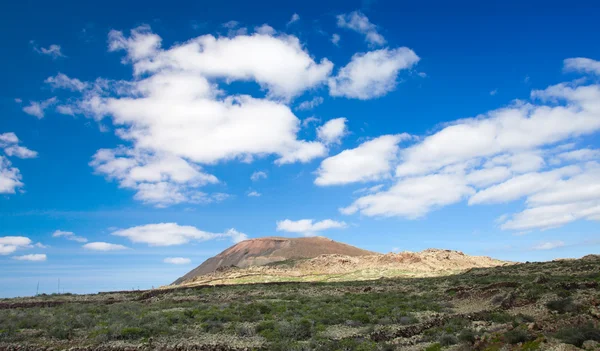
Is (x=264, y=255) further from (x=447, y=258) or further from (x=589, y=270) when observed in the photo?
(x=589, y=270)

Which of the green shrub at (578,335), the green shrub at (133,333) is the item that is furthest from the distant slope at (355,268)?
the green shrub at (578,335)

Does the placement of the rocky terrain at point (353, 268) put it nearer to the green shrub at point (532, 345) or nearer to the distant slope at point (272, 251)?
the distant slope at point (272, 251)

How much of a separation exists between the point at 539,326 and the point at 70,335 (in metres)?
18.6

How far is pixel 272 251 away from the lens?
121938 mm

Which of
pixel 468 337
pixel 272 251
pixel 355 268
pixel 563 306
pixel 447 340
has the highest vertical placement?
pixel 272 251

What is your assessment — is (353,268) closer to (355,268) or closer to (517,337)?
(355,268)

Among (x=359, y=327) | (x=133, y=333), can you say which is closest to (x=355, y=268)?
(x=359, y=327)

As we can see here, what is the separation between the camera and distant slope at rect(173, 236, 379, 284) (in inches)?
4537

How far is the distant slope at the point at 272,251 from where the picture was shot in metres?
115

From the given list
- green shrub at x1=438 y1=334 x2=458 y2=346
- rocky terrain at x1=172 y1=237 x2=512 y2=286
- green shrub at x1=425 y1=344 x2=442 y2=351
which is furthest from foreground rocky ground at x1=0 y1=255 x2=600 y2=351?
rocky terrain at x1=172 y1=237 x2=512 y2=286

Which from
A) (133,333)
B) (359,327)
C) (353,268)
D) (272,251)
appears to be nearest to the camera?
(133,333)

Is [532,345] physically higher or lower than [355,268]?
lower

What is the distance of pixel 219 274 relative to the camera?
72.6m

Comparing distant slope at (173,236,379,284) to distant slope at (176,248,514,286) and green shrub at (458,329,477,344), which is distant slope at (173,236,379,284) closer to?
distant slope at (176,248,514,286)
